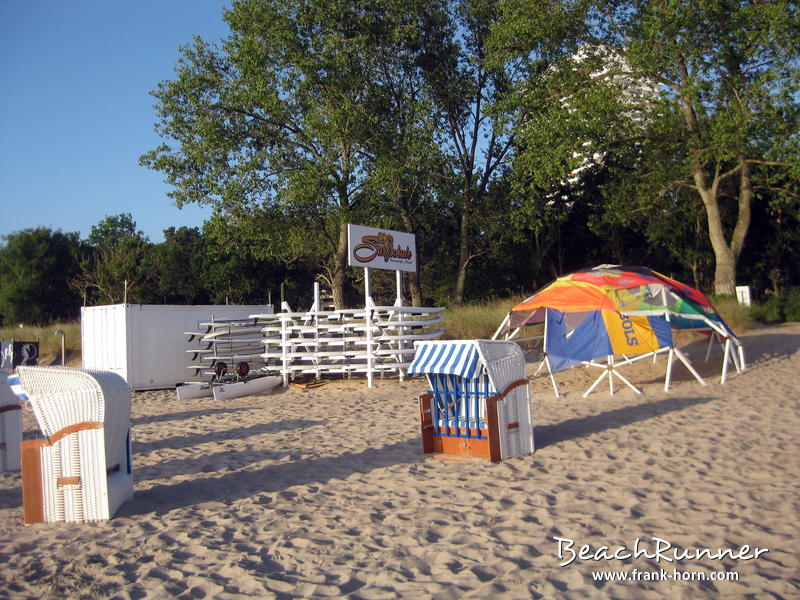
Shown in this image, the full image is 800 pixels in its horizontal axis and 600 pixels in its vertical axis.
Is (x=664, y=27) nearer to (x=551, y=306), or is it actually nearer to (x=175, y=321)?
(x=551, y=306)

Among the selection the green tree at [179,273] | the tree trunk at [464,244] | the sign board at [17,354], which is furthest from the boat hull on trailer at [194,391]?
the green tree at [179,273]

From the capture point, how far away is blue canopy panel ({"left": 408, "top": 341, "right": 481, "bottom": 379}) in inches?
309

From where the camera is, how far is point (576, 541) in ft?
17.0

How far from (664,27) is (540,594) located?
23.1 m

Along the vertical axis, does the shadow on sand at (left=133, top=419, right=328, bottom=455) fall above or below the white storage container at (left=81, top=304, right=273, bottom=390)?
below

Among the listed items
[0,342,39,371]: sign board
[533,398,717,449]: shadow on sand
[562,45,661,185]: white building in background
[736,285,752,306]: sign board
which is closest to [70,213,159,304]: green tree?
[0,342,39,371]: sign board

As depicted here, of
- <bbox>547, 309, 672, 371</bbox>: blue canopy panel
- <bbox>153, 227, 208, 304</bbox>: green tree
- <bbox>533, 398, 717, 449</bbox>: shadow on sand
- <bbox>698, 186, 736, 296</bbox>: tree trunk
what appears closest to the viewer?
<bbox>533, 398, 717, 449</bbox>: shadow on sand

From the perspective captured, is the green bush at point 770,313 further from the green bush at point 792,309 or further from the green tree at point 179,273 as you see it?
the green tree at point 179,273

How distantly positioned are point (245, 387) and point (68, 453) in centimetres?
928

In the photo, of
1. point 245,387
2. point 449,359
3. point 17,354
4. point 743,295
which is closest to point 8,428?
point 449,359

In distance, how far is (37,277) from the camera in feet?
160

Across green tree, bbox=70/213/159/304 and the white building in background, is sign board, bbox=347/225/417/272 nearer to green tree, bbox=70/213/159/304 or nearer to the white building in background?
the white building in background

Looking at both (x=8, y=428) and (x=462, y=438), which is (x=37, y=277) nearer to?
(x=8, y=428)

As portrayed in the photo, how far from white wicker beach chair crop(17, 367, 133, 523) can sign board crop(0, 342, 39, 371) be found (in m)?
12.5
